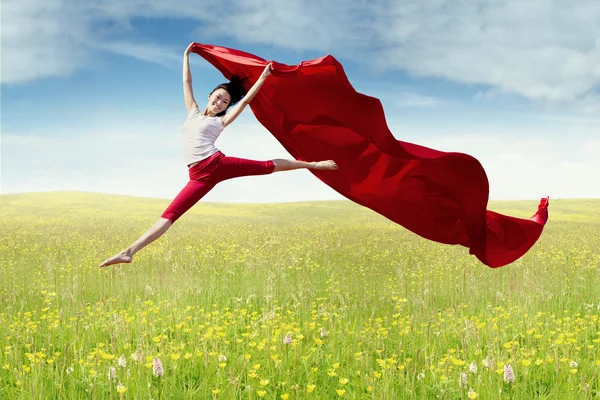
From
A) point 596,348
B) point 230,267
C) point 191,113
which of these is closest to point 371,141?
point 191,113

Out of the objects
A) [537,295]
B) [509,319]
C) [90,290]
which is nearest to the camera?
[509,319]

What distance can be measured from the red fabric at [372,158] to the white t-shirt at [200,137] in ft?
2.56

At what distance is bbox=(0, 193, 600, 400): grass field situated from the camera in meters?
4.37

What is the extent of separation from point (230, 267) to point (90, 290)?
7.39 ft

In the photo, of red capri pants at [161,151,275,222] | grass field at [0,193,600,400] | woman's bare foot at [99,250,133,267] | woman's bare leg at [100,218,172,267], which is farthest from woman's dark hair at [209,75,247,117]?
grass field at [0,193,600,400]

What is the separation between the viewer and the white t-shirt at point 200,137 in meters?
4.51

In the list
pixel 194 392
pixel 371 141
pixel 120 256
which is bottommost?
pixel 194 392

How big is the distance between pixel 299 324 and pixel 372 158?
201 centimetres

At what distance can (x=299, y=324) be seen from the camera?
237 inches

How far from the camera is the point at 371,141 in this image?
528 centimetres

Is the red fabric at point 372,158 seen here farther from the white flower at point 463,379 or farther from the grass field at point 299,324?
the white flower at point 463,379

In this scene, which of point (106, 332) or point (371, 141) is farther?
point (106, 332)

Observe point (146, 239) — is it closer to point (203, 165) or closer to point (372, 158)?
point (203, 165)

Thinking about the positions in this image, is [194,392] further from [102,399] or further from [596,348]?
[596,348]
